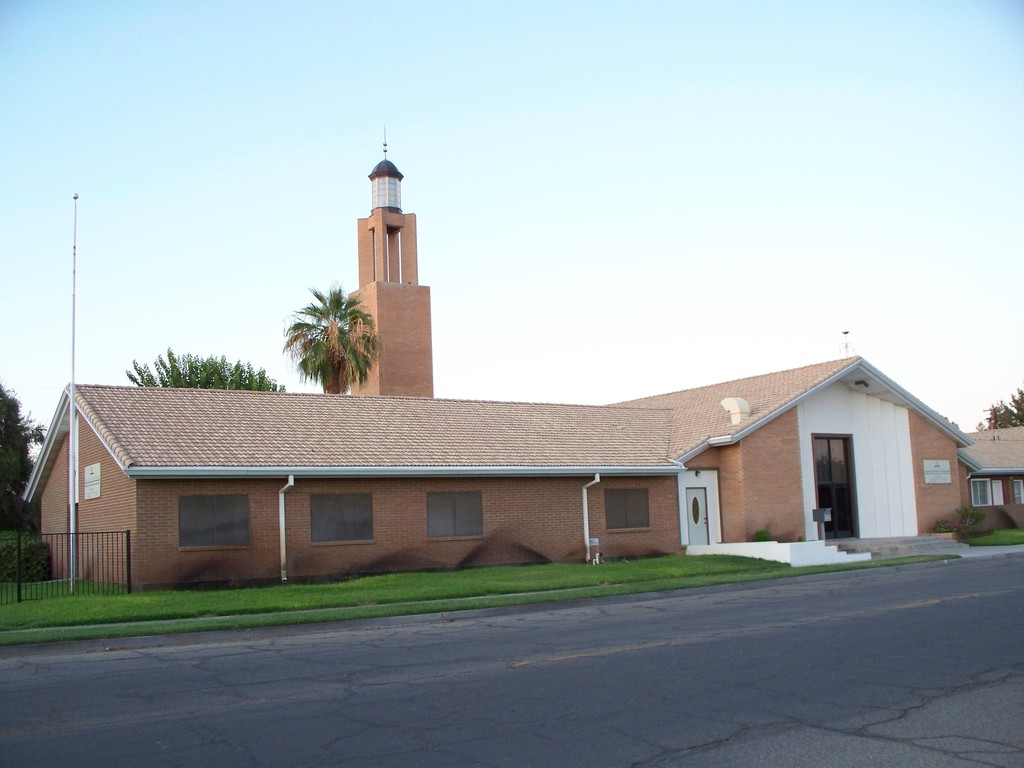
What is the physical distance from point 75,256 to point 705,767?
824 inches

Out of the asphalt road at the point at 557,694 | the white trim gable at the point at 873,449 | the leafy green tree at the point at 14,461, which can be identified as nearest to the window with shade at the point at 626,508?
the white trim gable at the point at 873,449

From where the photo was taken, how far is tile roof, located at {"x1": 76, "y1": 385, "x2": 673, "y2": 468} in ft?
75.4

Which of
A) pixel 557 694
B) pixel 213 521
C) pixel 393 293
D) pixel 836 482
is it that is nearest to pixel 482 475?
pixel 213 521

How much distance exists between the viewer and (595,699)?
30.0ft

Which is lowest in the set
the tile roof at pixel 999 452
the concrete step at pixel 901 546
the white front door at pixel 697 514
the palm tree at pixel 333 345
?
the concrete step at pixel 901 546

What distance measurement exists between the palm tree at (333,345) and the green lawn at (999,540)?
22.6 meters

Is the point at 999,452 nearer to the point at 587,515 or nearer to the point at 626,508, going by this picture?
the point at 626,508

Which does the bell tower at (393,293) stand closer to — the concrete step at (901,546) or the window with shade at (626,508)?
the window with shade at (626,508)

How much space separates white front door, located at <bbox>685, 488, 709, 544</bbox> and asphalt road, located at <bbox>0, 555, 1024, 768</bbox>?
46.7ft

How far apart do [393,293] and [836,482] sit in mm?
20213

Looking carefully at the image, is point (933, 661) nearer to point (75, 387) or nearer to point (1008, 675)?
point (1008, 675)

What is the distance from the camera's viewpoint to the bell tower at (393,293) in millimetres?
42891

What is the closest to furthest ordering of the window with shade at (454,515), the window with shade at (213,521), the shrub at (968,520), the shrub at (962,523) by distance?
the window with shade at (213,521) → the window with shade at (454,515) → the shrub at (962,523) → the shrub at (968,520)

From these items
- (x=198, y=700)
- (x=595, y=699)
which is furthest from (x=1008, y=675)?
(x=198, y=700)
